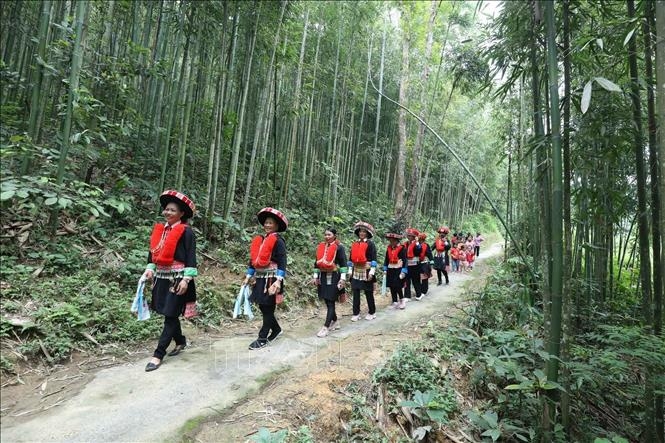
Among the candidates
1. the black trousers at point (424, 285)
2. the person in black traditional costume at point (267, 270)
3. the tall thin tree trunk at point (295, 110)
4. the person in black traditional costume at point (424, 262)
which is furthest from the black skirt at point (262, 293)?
the black trousers at point (424, 285)

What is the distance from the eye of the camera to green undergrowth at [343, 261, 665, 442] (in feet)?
8.63

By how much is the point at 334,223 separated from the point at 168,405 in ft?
22.8

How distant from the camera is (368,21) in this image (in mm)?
8844

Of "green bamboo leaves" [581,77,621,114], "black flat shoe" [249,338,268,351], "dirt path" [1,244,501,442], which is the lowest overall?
"dirt path" [1,244,501,442]

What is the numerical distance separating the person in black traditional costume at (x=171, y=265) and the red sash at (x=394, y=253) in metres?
3.75

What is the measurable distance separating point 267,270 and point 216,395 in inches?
56.5

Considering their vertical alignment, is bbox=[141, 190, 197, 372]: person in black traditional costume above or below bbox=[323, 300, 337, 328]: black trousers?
above

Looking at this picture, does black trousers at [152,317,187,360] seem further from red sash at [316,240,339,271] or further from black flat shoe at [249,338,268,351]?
red sash at [316,240,339,271]

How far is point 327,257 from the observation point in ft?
15.4

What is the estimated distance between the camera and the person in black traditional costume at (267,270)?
12.7ft

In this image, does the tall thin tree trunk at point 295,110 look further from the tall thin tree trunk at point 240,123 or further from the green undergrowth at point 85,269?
the green undergrowth at point 85,269

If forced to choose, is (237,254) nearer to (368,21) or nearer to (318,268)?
(318,268)

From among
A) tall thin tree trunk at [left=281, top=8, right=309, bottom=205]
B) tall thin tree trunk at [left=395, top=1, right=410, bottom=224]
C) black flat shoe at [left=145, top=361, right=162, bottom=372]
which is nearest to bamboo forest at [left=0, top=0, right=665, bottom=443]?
black flat shoe at [left=145, top=361, right=162, bottom=372]

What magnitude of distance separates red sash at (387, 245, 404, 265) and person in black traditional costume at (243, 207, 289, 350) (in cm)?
285
